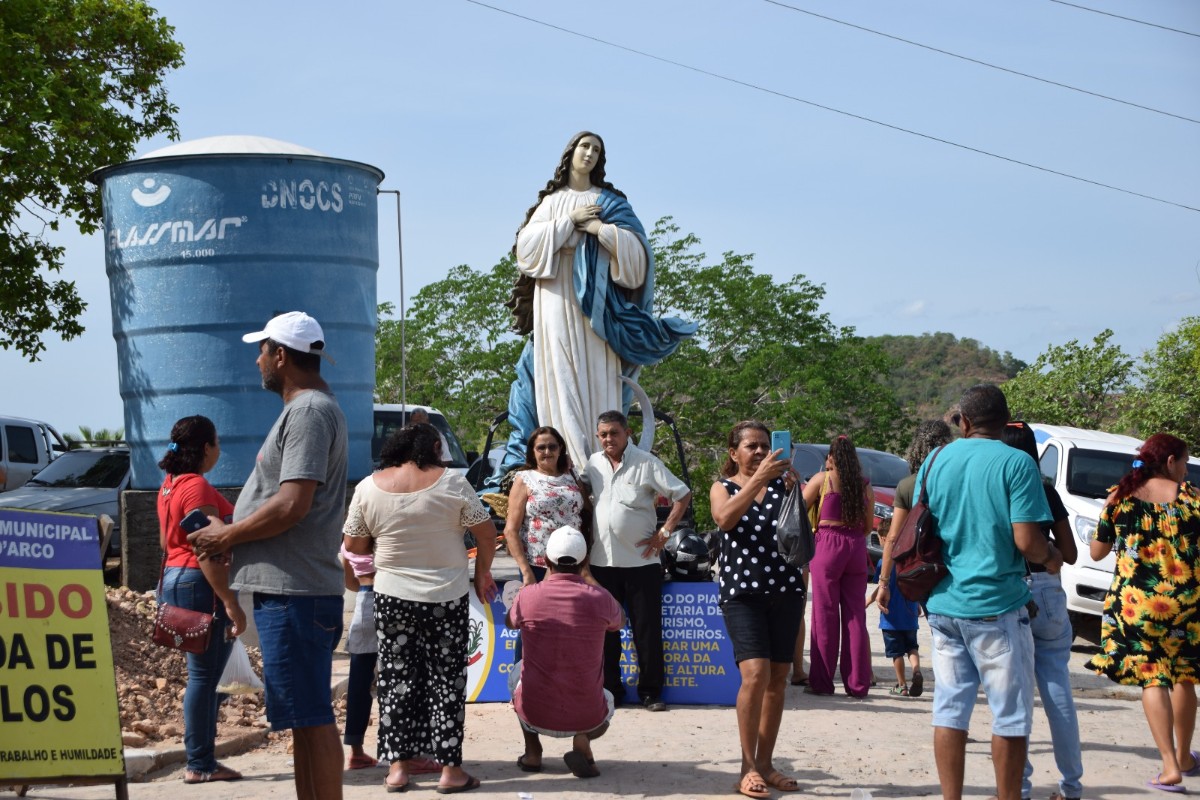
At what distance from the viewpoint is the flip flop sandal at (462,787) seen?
20.1 ft

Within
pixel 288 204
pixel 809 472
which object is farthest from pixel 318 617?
pixel 809 472

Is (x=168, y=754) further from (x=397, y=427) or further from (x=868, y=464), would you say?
(x=868, y=464)

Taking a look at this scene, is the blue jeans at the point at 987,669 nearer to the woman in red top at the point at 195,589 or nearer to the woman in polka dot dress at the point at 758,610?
the woman in polka dot dress at the point at 758,610

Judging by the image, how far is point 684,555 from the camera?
30.3 ft

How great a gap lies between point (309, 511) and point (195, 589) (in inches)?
80.6

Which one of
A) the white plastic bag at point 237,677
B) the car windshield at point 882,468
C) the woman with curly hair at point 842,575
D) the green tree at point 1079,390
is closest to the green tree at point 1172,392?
the green tree at point 1079,390

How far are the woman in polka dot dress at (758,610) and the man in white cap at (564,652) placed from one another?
684 mm

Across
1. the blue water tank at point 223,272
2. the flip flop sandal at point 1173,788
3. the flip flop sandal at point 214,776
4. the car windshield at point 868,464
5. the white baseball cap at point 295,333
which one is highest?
the blue water tank at point 223,272

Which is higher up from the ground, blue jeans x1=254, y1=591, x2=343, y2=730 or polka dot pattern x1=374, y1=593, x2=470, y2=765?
blue jeans x1=254, y1=591, x2=343, y2=730

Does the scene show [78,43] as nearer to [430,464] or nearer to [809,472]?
[809,472]

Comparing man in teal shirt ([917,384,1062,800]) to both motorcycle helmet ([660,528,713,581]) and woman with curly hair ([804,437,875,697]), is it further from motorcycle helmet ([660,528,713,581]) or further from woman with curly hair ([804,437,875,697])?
motorcycle helmet ([660,528,713,581])

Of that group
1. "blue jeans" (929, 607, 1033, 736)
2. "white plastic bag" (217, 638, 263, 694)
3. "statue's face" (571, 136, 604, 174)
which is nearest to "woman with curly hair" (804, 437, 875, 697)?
"statue's face" (571, 136, 604, 174)

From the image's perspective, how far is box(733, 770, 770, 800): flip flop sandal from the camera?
236 inches

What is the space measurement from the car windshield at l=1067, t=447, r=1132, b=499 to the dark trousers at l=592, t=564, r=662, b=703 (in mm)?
5317
